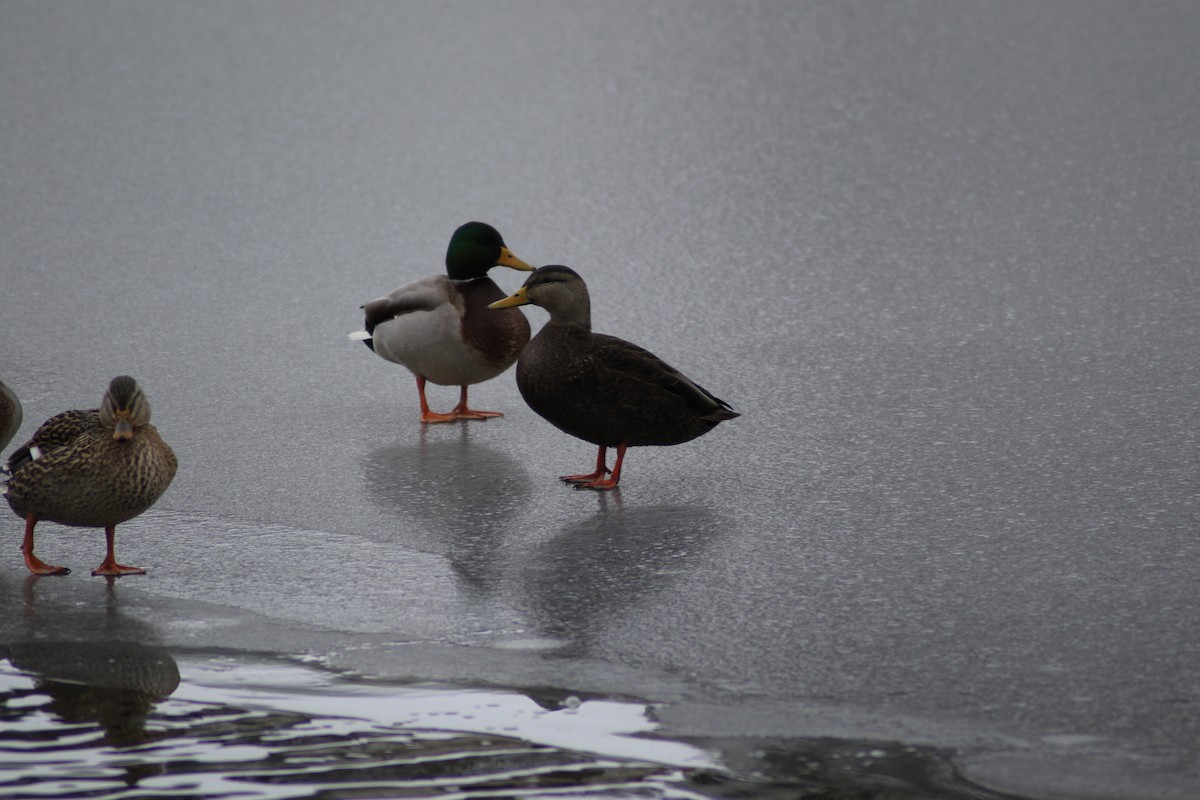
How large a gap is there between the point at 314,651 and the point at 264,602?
38cm

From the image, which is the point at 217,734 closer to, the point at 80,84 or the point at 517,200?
the point at 517,200

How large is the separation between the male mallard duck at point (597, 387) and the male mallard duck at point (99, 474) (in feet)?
4.32

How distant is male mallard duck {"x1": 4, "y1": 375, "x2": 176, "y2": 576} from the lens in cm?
416

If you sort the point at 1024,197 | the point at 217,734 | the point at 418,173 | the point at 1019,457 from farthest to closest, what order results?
the point at 418,173 → the point at 1024,197 → the point at 1019,457 → the point at 217,734

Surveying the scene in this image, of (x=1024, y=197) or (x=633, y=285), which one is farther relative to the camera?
(x=1024, y=197)

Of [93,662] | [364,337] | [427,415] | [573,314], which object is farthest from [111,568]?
[364,337]

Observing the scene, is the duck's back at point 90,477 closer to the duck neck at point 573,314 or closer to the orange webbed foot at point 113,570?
the orange webbed foot at point 113,570

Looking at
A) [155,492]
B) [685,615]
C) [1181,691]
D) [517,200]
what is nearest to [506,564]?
[685,615]

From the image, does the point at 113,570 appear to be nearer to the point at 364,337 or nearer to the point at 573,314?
the point at 573,314

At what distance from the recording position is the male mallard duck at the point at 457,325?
5.84 meters

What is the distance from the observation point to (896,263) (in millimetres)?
7645

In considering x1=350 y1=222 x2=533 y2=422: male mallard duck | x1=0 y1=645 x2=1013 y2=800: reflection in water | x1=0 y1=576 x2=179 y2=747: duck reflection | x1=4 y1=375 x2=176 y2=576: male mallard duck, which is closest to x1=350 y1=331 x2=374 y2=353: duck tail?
x1=350 y1=222 x2=533 y2=422: male mallard duck

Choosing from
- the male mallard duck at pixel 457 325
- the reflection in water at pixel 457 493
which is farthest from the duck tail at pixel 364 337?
the reflection in water at pixel 457 493

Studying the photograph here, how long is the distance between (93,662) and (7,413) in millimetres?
1451
